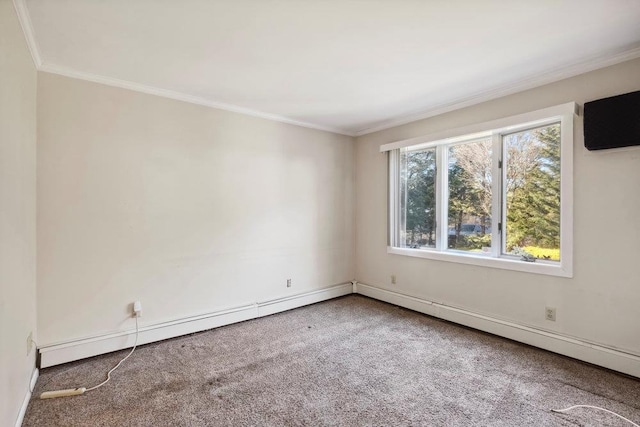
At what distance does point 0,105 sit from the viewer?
5.01 ft

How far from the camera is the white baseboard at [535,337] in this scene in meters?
2.30

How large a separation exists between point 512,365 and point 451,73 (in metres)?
2.50

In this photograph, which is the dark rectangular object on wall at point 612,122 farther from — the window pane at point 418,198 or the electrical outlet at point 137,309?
the electrical outlet at point 137,309

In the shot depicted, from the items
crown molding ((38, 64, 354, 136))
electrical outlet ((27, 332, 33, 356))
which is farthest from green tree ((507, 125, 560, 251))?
electrical outlet ((27, 332, 33, 356))

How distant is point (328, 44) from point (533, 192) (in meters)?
2.33

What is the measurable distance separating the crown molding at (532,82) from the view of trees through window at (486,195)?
403 millimetres

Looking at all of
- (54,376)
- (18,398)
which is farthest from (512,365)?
(54,376)

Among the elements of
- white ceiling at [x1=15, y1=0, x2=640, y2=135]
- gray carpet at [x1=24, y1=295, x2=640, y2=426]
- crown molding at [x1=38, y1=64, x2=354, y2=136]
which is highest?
white ceiling at [x1=15, y1=0, x2=640, y2=135]

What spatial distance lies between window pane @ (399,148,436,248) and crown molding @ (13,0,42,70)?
11.9 feet

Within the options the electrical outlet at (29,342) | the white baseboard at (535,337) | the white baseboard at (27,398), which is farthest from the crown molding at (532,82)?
the white baseboard at (27,398)

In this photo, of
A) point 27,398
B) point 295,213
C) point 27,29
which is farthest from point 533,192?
point 27,398

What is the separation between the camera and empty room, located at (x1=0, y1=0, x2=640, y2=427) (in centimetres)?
186

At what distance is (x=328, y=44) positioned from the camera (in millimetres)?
2150

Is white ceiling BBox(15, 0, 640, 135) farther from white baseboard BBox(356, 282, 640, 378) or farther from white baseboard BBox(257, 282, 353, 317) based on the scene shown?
white baseboard BBox(257, 282, 353, 317)
